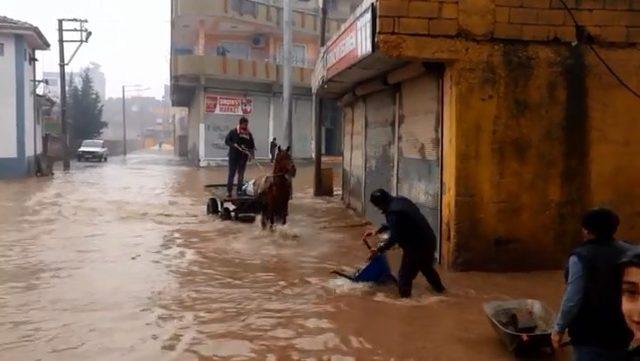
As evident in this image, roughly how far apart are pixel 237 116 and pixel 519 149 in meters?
28.7

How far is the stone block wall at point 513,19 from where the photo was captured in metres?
7.91

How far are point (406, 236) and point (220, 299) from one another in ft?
7.01

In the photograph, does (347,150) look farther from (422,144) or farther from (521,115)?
(521,115)

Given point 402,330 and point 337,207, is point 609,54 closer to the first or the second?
point 402,330

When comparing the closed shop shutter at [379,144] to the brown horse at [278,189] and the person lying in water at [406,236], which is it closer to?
the brown horse at [278,189]

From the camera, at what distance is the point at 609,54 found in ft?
27.5

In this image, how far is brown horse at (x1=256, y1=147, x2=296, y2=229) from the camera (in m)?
11.0

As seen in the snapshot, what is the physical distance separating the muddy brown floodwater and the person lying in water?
32 cm

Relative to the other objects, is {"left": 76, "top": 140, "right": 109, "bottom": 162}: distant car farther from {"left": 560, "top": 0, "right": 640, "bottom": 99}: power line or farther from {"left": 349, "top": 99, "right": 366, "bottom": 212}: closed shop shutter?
{"left": 560, "top": 0, "right": 640, "bottom": 99}: power line

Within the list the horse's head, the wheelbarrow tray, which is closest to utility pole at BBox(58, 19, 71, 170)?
the horse's head

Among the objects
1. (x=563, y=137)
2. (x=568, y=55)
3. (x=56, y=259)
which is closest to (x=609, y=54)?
(x=568, y=55)

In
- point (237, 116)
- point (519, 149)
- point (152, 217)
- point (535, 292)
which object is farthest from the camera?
point (237, 116)

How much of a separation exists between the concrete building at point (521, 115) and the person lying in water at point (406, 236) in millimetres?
1433

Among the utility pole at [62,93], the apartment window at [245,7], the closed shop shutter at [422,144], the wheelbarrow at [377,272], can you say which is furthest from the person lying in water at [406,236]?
the apartment window at [245,7]
